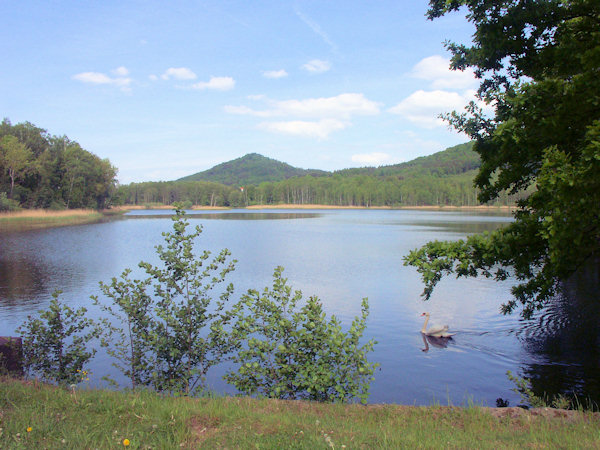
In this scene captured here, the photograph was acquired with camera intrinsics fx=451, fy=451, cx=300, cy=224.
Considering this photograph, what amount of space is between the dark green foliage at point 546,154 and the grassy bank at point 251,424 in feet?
6.24

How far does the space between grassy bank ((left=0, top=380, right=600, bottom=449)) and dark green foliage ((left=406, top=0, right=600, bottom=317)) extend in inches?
74.9

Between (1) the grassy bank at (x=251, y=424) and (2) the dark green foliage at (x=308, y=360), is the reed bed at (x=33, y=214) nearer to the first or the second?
(2) the dark green foliage at (x=308, y=360)

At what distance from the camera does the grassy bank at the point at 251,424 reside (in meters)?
3.94

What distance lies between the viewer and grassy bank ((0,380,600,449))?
12.9ft

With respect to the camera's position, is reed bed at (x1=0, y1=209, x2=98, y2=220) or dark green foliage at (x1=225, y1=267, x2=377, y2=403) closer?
dark green foliage at (x1=225, y1=267, x2=377, y2=403)

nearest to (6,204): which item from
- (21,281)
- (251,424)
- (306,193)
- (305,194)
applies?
(21,281)

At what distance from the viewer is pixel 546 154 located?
17.4ft

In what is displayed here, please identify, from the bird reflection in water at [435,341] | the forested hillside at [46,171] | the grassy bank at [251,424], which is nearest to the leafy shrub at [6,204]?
the forested hillside at [46,171]

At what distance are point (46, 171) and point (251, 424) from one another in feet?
239

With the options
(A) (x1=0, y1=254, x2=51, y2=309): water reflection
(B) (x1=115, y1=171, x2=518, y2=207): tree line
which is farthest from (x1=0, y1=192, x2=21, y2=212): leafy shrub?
(B) (x1=115, y1=171, x2=518, y2=207): tree line

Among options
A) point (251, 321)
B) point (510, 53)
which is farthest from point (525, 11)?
point (251, 321)

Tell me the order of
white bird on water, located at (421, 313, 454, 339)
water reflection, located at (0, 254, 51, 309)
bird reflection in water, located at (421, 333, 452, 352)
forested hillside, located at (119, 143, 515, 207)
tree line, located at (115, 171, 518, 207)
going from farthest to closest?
forested hillside, located at (119, 143, 515, 207) → tree line, located at (115, 171, 518, 207) → water reflection, located at (0, 254, 51, 309) → white bird on water, located at (421, 313, 454, 339) → bird reflection in water, located at (421, 333, 452, 352)

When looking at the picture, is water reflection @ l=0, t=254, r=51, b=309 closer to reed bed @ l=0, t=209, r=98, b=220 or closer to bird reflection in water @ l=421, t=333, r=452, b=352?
bird reflection in water @ l=421, t=333, r=452, b=352

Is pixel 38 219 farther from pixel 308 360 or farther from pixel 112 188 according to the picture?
pixel 308 360
